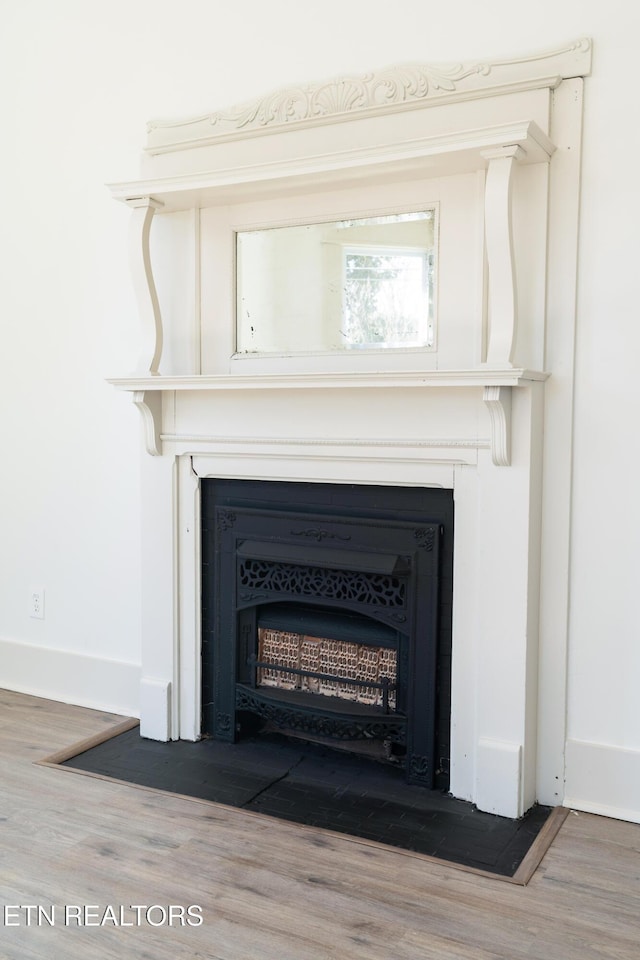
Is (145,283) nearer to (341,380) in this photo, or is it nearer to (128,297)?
(128,297)

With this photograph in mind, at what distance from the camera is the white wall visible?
81.0 inches

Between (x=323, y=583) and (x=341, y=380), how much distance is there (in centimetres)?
60

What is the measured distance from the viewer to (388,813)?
2125mm

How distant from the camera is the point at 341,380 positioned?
7.06 feet

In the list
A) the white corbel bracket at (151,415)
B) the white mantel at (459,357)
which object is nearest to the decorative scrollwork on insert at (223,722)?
the white mantel at (459,357)

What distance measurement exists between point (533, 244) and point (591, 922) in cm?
153

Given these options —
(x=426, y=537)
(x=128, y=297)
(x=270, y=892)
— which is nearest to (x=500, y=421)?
(x=426, y=537)

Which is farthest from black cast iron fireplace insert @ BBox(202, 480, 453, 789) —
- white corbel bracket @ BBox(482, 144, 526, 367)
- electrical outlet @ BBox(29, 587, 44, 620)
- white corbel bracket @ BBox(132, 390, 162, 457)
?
electrical outlet @ BBox(29, 587, 44, 620)

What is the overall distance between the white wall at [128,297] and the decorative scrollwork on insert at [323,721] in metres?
0.46

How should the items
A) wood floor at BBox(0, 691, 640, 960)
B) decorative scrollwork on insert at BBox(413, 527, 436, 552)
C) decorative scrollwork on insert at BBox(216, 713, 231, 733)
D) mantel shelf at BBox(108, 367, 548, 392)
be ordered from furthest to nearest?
decorative scrollwork on insert at BBox(216, 713, 231, 733) → decorative scrollwork on insert at BBox(413, 527, 436, 552) → mantel shelf at BBox(108, 367, 548, 392) → wood floor at BBox(0, 691, 640, 960)

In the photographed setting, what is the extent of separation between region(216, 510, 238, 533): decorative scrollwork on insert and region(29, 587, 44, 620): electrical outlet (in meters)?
0.88

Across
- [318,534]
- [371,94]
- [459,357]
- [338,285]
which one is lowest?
[318,534]

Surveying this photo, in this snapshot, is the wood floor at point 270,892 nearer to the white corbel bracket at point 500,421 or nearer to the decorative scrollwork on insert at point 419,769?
the decorative scrollwork on insert at point 419,769

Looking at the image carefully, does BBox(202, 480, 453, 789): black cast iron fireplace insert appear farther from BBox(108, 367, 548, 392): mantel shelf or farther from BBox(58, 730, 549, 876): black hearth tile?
BBox(108, 367, 548, 392): mantel shelf
